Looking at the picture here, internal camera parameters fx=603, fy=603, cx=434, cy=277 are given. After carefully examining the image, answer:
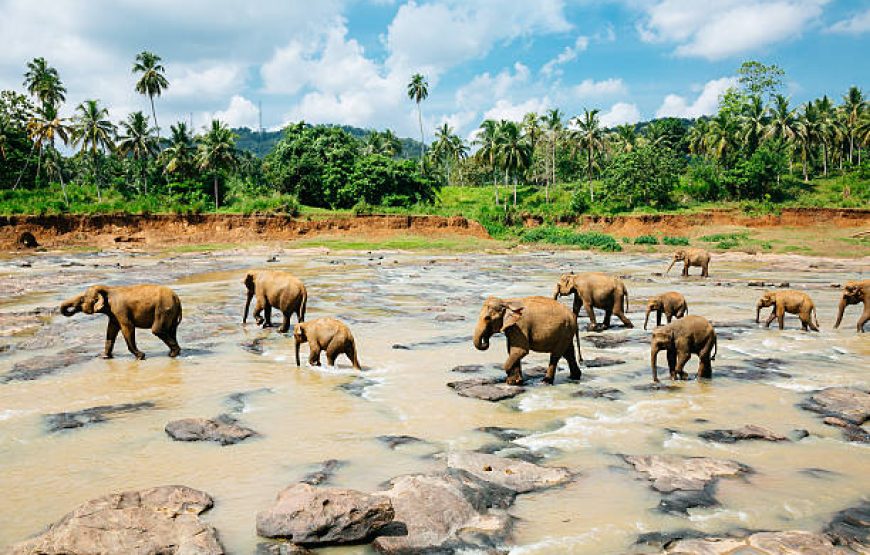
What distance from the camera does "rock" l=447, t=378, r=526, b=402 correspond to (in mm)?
10217

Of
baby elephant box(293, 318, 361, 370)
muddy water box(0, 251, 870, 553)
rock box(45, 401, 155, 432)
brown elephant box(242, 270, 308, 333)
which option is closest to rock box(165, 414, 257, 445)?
muddy water box(0, 251, 870, 553)

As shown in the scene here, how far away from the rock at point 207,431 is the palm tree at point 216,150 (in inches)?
2260

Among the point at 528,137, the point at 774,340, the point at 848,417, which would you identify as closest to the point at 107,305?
the point at 848,417

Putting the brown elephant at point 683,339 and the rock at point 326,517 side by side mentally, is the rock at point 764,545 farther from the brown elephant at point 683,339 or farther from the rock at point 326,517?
the brown elephant at point 683,339

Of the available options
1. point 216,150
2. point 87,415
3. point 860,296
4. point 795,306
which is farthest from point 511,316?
point 216,150

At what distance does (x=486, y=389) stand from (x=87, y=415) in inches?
252

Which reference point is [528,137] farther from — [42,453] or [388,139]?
[42,453]

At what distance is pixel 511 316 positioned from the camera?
10492mm

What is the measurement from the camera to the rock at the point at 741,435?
8.33 m

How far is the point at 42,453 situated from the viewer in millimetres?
7887

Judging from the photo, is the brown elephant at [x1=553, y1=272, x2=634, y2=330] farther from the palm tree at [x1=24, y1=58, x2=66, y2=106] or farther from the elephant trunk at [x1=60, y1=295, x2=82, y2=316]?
the palm tree at [x1=24, y1=58, x2=66, y2=106]

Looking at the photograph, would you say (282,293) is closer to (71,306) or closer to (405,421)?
(71,306)

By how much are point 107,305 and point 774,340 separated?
619 inches

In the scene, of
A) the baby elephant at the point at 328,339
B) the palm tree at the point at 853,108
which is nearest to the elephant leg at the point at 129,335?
the baby elephant at the point at 328,339
